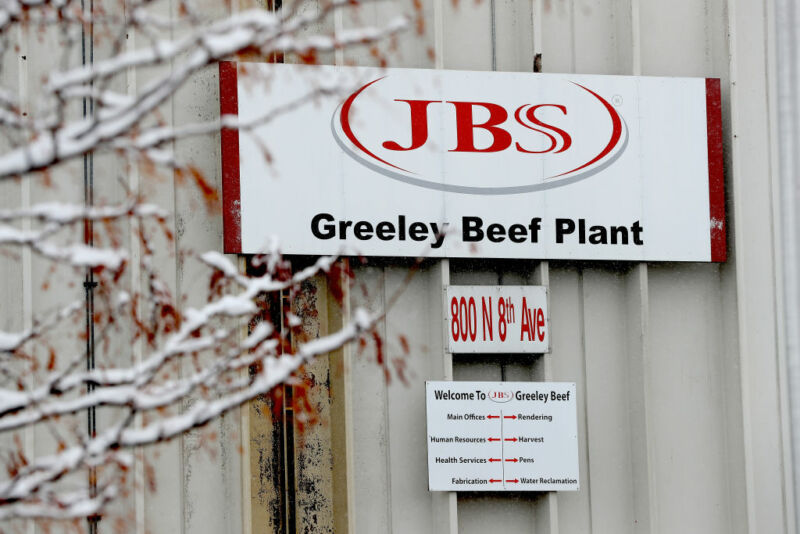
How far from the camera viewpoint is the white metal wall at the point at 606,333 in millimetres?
12055

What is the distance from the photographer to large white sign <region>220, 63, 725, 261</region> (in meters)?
12.0

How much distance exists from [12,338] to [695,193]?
26.6 ft

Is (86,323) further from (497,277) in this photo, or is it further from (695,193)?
(695,193)

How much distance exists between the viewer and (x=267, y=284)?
6.11 m

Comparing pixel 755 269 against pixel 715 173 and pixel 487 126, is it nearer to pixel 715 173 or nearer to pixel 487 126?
pixel 715 173

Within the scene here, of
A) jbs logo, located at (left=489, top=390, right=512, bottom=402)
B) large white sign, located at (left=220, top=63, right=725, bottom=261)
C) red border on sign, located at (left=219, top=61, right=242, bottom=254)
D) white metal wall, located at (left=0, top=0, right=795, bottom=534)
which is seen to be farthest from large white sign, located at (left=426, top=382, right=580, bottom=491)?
red border on sign, located at (left=219, top=61, right=242, bottom=254)

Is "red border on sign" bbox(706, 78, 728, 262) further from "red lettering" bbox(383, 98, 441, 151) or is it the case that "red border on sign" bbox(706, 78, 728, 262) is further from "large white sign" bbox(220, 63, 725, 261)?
"red lettering" bbox(383, 98, 441, 151)

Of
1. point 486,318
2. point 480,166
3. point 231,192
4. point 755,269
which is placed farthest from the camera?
point 755,269

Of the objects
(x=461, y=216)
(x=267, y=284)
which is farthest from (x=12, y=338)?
(x=461, y=216)

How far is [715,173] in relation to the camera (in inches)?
504

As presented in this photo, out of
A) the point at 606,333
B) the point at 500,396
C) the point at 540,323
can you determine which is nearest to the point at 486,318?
the point at 540,323

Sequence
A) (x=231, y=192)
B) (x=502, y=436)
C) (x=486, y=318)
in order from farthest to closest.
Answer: (x=486, y=318) < (x=502, y=436) < (x=231, y=192)

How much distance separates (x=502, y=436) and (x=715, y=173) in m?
2.75

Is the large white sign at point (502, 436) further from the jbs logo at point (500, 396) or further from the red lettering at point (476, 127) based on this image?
the red lettering at point (476, 127)
